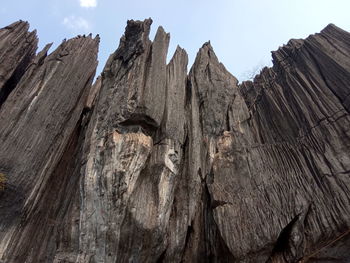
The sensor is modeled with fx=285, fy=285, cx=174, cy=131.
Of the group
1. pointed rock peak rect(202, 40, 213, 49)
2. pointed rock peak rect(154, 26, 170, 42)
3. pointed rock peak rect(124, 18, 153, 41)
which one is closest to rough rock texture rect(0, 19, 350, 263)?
pointed rock peak rect(124, 18, 153, 41)

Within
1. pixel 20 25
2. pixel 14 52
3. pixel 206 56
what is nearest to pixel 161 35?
pixel 206 56

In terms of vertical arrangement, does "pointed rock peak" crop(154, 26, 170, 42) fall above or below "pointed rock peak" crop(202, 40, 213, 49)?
below

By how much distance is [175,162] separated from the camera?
273 inches

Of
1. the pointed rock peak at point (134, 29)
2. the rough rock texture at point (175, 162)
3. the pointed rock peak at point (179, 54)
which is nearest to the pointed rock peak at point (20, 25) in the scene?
the rough rock texture at point (175, 162)

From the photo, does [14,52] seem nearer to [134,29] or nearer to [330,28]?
[134,29]

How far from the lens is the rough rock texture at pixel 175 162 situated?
567 centimetres

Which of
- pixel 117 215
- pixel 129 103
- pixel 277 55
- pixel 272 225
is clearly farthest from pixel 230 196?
pixel 277 55

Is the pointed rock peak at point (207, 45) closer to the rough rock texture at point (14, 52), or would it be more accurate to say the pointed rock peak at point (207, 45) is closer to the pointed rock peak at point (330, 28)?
the pointed rock peak at point (330, 28)

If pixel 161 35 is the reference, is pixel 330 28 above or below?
below

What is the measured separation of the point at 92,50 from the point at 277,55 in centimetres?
740

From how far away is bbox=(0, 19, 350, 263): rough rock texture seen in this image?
18.6ft

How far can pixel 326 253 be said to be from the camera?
17.8 feet

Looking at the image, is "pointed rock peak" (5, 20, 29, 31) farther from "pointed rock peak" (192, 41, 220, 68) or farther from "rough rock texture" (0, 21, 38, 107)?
"pointed rock peak" (192, 41, 220, 68)

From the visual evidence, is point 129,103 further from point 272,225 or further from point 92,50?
point 92,50
